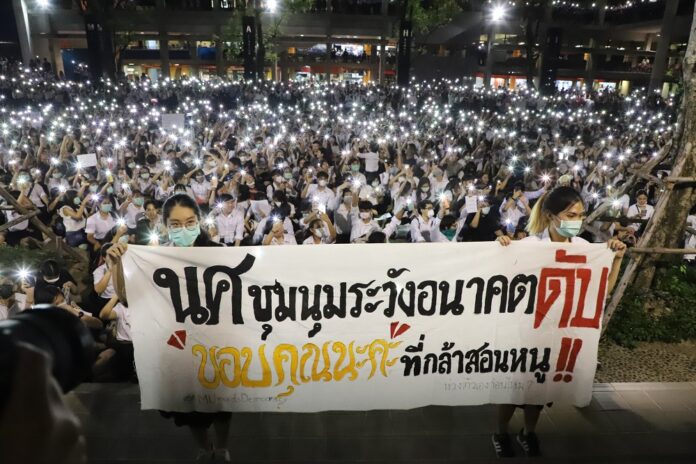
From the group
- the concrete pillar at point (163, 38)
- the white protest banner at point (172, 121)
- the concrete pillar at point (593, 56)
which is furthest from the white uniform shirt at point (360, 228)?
the concrete pillar at point (593, 56)

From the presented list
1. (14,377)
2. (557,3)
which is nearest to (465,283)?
(14,377)

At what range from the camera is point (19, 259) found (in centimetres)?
645

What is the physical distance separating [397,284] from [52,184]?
8366mm

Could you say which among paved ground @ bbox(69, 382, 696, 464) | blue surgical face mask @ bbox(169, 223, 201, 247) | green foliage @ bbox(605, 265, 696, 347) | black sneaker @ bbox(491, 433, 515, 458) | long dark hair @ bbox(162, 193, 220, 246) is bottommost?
paved ground @ bbox(69, 382, 696, 464)

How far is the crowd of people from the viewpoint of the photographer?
510cm

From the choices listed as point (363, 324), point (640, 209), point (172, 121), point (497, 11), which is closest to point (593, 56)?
point (497, 11)

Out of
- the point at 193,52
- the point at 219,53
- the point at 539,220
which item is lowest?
the point at 539,220

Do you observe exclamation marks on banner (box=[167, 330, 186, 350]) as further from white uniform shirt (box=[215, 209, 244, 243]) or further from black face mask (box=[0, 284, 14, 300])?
white uniform shirt (box=[215, 209, 244, 243])

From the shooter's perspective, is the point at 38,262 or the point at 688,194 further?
the point at 38,262

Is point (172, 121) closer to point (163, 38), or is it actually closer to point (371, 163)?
point (371, 163)

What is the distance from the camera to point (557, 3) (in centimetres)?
4606

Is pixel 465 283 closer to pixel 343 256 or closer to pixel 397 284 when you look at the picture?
pixel 397 284

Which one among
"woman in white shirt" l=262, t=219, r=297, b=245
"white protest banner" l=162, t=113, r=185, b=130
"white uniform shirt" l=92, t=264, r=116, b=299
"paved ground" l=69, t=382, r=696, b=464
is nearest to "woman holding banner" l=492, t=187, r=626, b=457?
"paved ground" l=69, t=382, r=696, b=464

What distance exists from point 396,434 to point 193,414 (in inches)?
64.9
